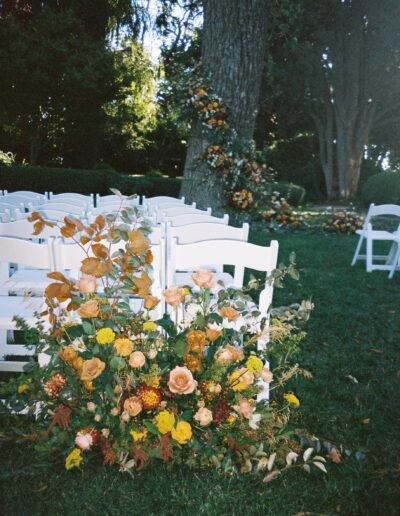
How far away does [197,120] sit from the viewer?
320 inches

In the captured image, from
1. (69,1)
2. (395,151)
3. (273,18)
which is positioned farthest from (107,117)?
(395,151)

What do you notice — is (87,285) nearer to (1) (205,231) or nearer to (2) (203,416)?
(2) (203,416)

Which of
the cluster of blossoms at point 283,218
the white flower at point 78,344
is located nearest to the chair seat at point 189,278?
the white flower at point 78,344

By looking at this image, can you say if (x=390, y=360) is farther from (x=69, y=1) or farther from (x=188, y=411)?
(x=69, y=1)

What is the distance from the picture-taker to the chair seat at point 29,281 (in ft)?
11.3

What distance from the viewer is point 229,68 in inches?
304

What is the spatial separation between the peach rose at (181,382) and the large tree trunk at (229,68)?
6.45 meters

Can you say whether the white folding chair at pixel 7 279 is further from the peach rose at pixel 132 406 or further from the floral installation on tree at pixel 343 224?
the floral installation on tree at pixel 343 224

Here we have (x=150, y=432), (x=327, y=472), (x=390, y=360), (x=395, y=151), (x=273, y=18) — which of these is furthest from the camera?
(x=395, y=151)

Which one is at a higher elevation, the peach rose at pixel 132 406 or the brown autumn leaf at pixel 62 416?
the peach rose at pixel 132 406

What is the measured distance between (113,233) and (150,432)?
0.97 meters

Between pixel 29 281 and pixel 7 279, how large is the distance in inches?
6.7

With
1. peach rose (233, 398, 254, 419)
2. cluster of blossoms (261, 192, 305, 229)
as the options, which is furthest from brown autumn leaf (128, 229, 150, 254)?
cluster of blossoms (261, 192, 305, 229)

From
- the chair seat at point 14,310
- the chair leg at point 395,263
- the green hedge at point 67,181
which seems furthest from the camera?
the green hedge at point 67,181
